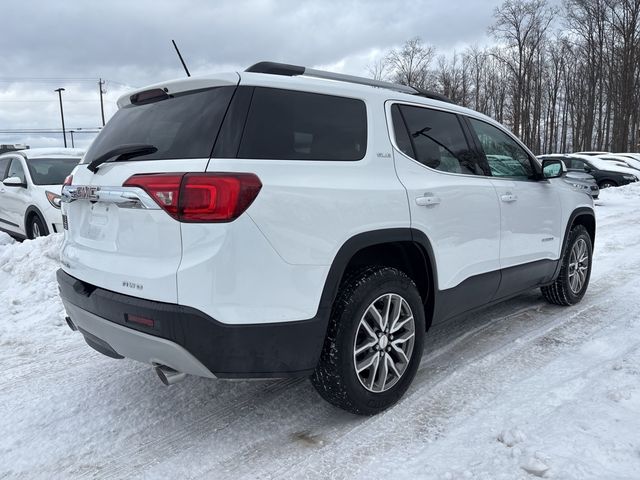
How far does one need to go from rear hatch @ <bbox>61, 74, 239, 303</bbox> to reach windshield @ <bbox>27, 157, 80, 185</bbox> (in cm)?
614

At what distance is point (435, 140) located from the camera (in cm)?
352

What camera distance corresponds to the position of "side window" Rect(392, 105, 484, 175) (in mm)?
3271

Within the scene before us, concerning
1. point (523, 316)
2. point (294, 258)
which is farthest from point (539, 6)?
point (294, 258)

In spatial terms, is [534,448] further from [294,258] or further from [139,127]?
[139,127]

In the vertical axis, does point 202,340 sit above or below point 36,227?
above

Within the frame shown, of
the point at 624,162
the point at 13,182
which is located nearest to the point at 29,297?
the point at 13,182

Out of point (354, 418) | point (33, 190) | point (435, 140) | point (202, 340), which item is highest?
point (435, 140)

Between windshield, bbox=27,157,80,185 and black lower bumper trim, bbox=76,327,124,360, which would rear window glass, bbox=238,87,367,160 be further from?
windshield, bbox=27,157,80,185

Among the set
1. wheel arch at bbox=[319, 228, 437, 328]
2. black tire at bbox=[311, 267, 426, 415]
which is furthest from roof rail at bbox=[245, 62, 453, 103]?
black tire at bbox=[311, 267, 426, 415]

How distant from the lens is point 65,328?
4746 millimetres

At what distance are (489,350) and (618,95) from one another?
43.6 metres

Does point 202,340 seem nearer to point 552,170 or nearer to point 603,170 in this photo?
point 552,170

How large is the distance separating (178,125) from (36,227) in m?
6.96

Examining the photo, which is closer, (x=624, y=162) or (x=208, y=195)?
(x=208, y=195)
